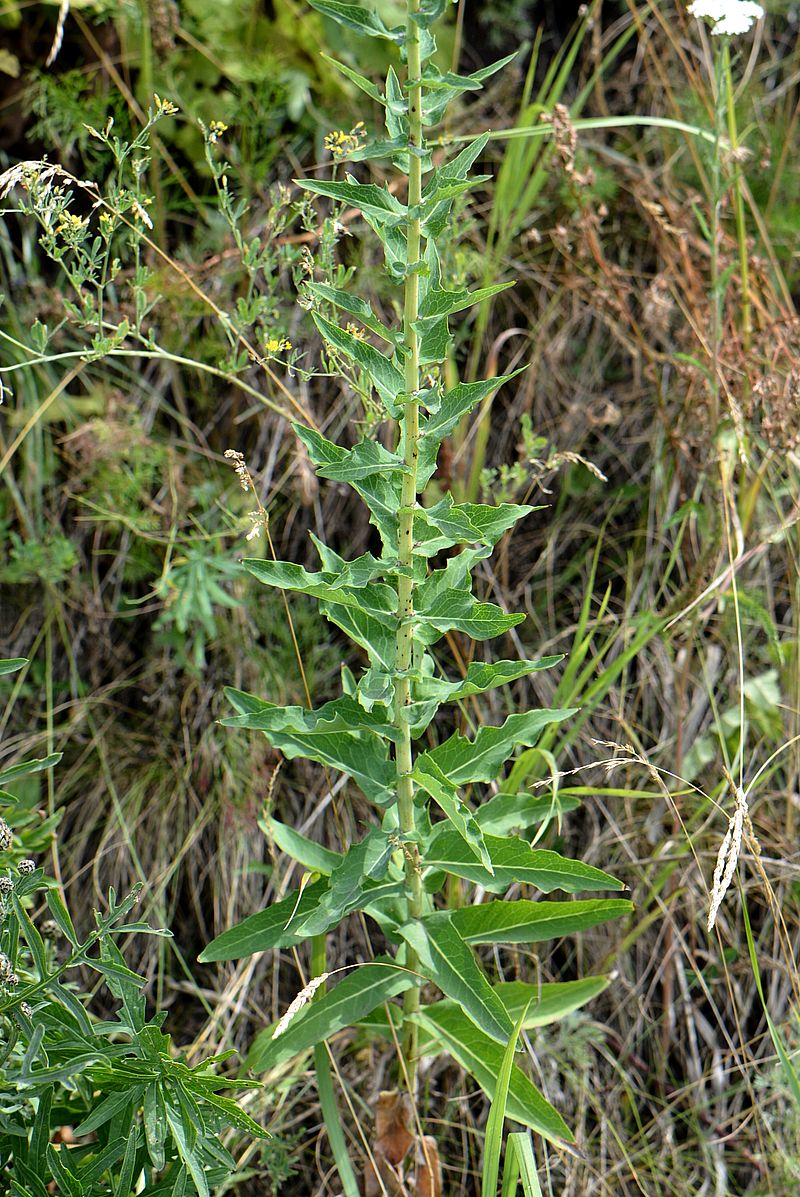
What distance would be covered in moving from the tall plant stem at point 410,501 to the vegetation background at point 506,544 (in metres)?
0.45

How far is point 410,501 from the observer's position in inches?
48.1

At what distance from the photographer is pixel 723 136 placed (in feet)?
7.13

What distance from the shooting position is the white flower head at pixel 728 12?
1550 millimetres

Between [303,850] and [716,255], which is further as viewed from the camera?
[716,255]

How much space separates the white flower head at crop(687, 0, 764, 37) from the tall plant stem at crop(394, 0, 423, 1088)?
676 mm

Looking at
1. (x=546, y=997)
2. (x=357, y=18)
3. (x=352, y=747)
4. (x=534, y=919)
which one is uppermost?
(x=357, y=18)

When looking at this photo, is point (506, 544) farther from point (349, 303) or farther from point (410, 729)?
point (349, 303)

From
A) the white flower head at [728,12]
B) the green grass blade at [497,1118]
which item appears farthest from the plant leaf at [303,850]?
the white flower head at [728,12]

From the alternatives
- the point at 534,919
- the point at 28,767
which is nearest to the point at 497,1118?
the point at 534,919

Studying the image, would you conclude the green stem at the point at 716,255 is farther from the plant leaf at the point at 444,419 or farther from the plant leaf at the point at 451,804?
the plant leaf at the point at 451,804

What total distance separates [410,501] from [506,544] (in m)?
0.99

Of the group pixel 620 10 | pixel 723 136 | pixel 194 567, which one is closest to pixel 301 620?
pixel 194 567

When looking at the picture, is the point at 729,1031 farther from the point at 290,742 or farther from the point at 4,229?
the point at 4,229

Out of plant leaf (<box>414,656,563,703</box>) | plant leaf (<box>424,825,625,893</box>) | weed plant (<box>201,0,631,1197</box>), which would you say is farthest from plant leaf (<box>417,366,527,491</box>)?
plant leaf (<box>424,825,625,893</box>)
